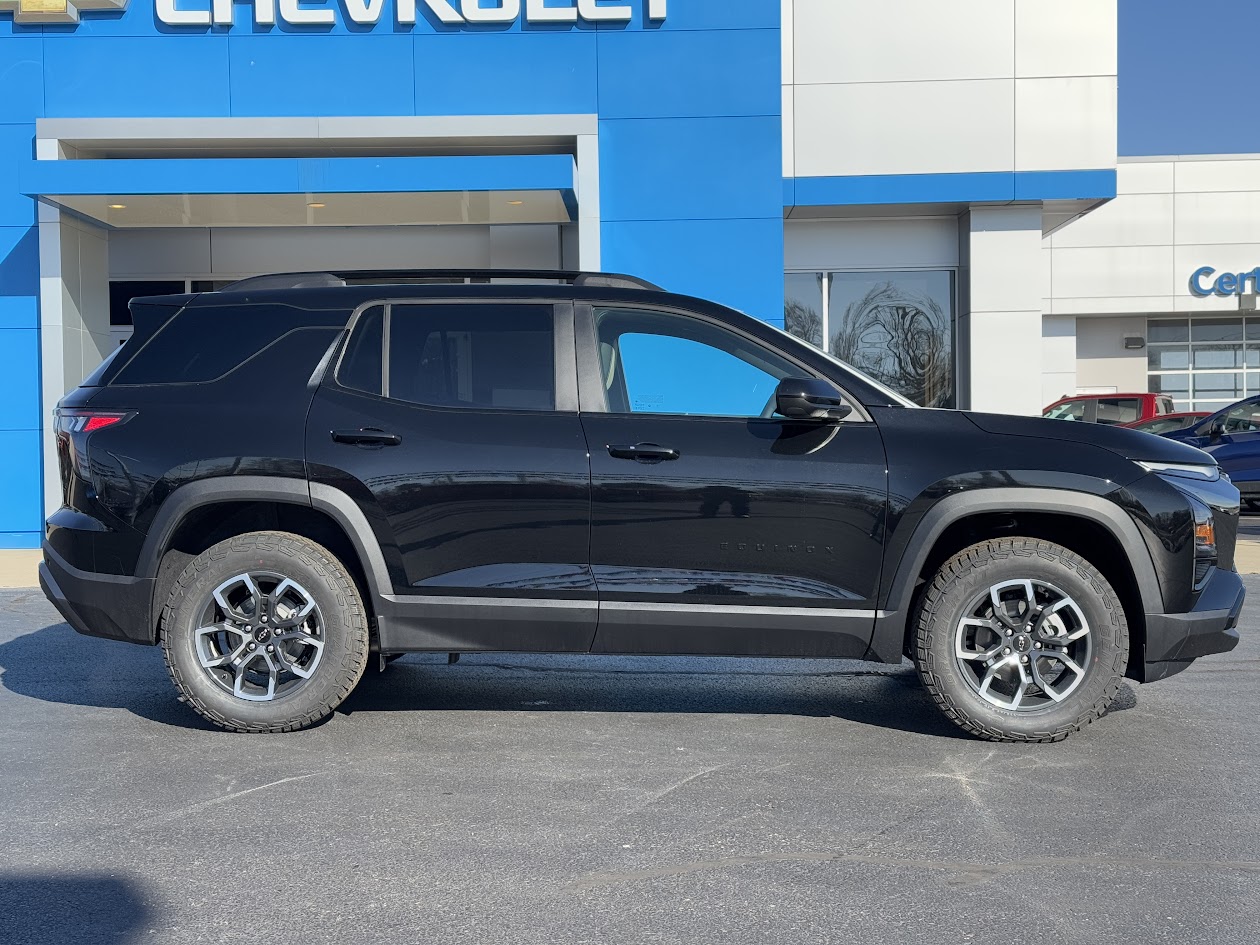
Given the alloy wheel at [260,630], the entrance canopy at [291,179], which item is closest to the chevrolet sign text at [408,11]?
the entrance canopy at [291,179]

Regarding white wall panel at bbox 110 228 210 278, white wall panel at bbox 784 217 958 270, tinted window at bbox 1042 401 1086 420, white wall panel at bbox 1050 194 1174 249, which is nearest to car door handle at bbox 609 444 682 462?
white wall panel at bbox 784 217 958 270

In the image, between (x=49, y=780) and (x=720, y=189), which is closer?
(x=49, y=780)

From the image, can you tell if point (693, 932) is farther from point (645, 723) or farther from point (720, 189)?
point (720, 189)

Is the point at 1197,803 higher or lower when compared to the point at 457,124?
lower

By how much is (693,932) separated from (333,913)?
3.22 ft

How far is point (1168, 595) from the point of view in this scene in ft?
16.7

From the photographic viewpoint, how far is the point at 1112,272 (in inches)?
1193

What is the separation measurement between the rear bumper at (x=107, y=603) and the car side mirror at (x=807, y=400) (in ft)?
9.09

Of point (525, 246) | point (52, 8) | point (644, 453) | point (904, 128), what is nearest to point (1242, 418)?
point (904, 128)

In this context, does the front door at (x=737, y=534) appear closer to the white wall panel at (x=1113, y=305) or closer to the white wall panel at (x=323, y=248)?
the white wall panel at (x=323, y=248)

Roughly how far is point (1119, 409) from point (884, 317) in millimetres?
6477

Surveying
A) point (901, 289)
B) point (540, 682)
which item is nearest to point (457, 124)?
point (901, 289)

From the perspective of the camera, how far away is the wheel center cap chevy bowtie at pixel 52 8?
13.7m

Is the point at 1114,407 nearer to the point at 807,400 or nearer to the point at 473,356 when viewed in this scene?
the point at 807,400
